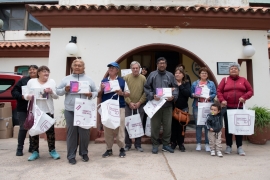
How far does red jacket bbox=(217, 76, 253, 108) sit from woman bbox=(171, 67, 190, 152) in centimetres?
68

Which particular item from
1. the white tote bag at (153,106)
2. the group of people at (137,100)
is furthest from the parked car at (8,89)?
the white tote bag at (153,106)

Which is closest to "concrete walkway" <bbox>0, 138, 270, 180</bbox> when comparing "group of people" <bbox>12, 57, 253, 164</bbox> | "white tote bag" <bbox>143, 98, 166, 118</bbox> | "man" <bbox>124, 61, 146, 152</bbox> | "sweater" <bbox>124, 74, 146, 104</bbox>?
"group of people" <bbox>12, 57, 253, 164</bbox>

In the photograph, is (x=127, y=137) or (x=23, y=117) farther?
(x=127, y=137)

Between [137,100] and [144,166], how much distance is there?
1377 mm

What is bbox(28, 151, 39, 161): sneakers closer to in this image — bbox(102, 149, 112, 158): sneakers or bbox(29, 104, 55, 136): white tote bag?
bbox(29, 104, 55, 136): white tote bag

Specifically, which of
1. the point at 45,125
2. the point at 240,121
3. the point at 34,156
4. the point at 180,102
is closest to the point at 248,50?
the point at 240,121

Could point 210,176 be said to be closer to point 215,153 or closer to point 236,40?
point 215,153

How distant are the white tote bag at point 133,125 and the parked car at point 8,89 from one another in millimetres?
4011

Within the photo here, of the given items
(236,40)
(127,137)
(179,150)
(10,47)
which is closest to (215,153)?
(179,150)

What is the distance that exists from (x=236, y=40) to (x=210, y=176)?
403cm

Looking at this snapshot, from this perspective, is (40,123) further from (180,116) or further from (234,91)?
(234,91)

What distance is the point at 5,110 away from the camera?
5.85 m

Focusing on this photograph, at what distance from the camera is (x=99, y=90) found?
3.77 meters

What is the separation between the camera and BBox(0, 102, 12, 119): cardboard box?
18.8 feet
